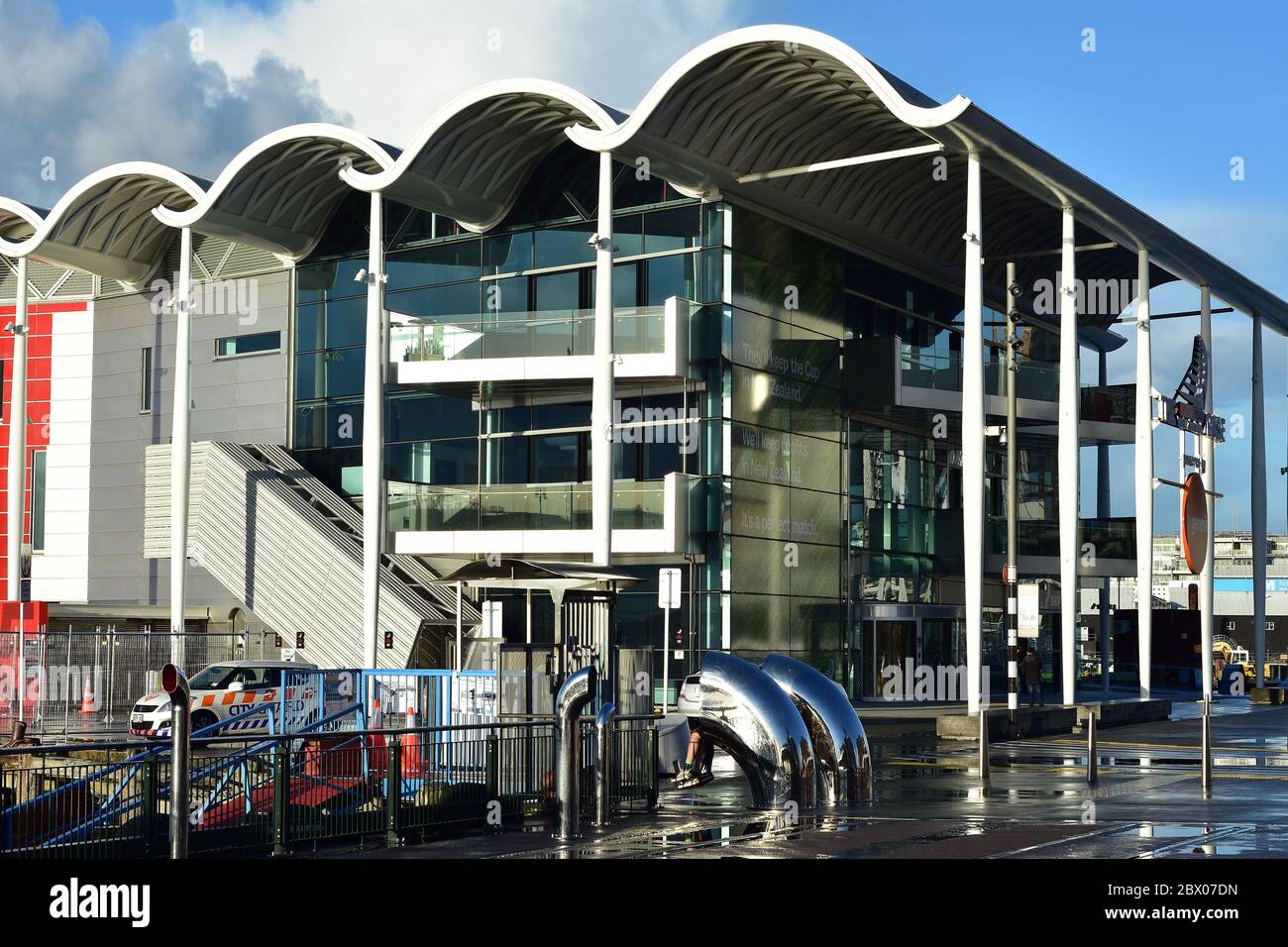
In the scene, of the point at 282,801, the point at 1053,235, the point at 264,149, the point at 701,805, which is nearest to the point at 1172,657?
the point at 1053,235

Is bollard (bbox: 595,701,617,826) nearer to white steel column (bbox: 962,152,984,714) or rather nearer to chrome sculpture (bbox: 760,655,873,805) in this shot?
chrome sculpture (bbox: 760,655,873,805)

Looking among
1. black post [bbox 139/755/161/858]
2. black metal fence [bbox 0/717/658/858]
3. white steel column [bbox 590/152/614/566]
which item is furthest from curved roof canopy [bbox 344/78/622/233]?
black post [bbox 139/755/161/858]

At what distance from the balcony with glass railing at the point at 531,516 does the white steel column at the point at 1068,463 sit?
786 centimetres

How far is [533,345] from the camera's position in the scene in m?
36.8

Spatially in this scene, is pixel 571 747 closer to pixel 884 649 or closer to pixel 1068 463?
pixel 1068 463

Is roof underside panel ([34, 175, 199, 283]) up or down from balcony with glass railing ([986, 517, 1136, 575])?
up

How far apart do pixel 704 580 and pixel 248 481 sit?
1225cm

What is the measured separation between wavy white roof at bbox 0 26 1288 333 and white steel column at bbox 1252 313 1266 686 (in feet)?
9.43

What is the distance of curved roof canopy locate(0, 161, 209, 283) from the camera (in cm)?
4012

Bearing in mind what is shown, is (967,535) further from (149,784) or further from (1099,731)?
(149,784)

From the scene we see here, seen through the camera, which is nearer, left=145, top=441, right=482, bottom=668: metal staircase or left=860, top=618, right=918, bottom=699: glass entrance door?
left=145, top=441, right=482, bottom=668: metal staircase

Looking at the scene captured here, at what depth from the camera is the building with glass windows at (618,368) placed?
115 feet

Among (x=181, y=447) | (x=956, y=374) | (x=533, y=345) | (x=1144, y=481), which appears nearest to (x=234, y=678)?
(x=533, y=345)

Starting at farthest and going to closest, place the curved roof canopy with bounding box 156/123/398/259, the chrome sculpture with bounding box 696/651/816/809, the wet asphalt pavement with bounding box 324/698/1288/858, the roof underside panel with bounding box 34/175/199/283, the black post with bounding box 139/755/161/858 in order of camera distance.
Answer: the roof underside panel with bounding box 34/175/199/283 → the curved roof canopy with bounding box 156/123/398/259 → the chrome sculpture with bounding box 696/651/816/809 → the wet asphalt pavement with bounding box 324/698/1288/858 → the black post with bounding box 139/755/161/858
